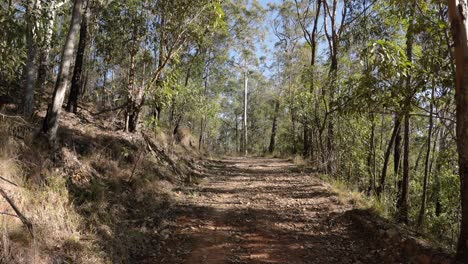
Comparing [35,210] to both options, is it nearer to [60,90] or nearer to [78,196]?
[78,196]

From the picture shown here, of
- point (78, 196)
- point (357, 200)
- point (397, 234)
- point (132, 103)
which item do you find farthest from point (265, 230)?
point (132, 103)

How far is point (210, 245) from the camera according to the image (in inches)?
241

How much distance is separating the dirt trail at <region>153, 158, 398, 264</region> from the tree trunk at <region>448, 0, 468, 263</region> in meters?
1.19

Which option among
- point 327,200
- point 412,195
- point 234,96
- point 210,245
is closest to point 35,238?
point 210,245

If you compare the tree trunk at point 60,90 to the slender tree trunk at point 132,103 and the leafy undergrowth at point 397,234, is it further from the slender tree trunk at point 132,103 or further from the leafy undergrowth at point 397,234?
the leafy undergrowth at point 397,234

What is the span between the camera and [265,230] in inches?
270

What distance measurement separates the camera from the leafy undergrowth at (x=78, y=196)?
4.45 m

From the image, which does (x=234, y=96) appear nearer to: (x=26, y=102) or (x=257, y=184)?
(x=257, y=184)

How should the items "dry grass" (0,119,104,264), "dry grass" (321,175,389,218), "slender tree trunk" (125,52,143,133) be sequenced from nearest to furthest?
"dry grass" (0,119,104,264) → "dry grass" (321,175,389,218) → "slender tree trunk" (125,52,143,133)

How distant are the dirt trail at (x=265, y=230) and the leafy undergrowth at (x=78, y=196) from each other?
2.08ft

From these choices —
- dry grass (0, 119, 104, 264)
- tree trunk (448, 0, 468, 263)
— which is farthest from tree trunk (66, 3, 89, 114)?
tree trunk (448, 0, 468, 263)

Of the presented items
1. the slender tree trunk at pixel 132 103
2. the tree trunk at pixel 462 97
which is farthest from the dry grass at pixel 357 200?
the slender tree trunk at pixel 132 103

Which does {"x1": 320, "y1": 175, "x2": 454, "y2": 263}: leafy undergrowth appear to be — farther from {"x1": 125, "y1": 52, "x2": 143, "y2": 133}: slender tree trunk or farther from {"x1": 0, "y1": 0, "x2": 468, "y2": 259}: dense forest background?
{"x1": 125, "y1": 52, "x2": 143, "y2": 133}: slender tree trunk

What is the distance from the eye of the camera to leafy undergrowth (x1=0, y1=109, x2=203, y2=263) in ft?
14.6
